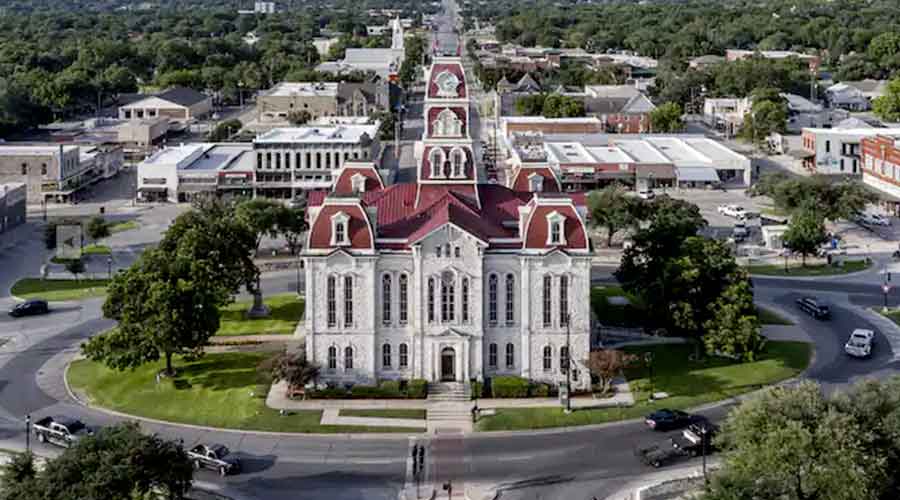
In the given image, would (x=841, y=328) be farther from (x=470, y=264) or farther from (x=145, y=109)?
(x=145, y=109)

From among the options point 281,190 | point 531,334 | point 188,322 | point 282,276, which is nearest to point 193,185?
point 281,190

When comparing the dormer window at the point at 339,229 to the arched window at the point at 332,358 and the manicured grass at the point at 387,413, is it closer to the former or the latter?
the arched window at the point at 332,358

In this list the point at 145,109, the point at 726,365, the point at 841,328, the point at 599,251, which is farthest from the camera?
the point at 145,109

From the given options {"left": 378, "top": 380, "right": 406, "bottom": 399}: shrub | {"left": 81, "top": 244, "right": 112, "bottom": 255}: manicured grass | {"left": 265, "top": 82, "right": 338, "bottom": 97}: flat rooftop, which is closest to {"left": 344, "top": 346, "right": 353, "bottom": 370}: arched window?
{"left": 378, "top": 380, "right": 406, "bottom": 399}: shrub

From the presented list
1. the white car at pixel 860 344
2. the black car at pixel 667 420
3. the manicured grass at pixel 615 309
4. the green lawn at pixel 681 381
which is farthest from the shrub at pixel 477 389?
the white car at pixel 860 344

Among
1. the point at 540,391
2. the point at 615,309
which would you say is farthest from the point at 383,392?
the point at 615,309
